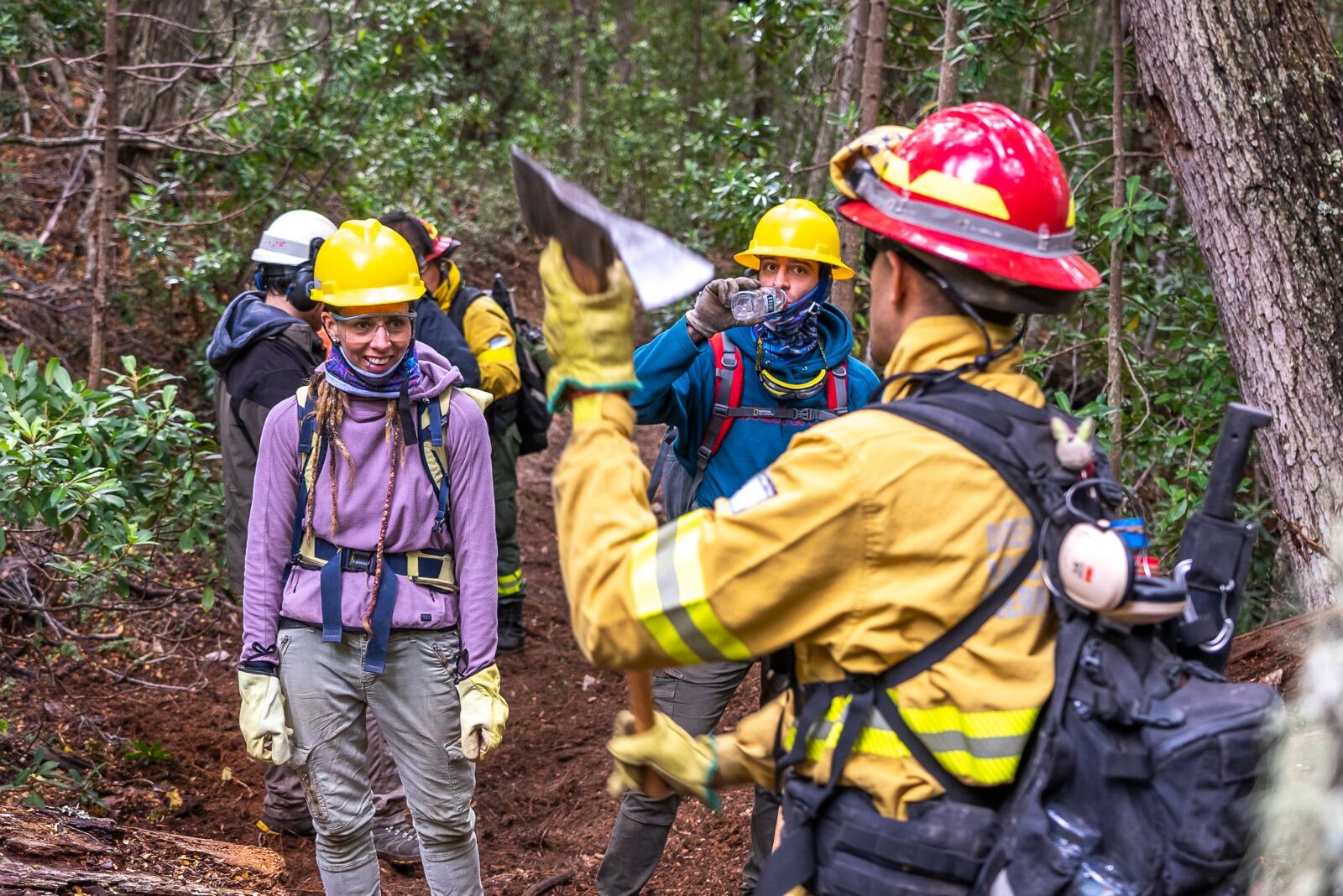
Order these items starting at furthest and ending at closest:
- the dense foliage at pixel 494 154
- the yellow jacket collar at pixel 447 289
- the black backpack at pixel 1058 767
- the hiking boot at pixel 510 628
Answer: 1. the hiking boot at pixel 510 628
2. the yellow jacket collar at pixel 447 289
3. the dense foliage at pixel 494 154
4. the black backpack at pixel 1058 767

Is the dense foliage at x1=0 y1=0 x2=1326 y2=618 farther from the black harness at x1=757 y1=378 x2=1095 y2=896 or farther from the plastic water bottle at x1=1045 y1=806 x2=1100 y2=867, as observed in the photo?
the plastic water bottle at x1=1045 y1=806 x2=1100 y2=867

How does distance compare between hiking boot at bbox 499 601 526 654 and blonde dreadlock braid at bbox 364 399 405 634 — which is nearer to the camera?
blonde dreadlock braid at bbox 364 399 405 634

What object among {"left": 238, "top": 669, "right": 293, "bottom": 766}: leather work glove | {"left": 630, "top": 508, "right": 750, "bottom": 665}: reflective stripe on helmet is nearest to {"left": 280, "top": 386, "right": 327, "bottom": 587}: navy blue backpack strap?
{"left": 238, "top": 669, "right": 293, "bottom": 766}: leather work glove

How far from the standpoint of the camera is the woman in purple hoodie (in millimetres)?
3609

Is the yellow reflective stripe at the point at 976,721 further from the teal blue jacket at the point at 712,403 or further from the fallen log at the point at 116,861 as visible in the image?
the fallen log at the point at 116,861

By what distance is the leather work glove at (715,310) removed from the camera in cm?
385

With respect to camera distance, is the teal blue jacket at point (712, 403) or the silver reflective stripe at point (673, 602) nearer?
the silver reflective stripe at point (673, 602)

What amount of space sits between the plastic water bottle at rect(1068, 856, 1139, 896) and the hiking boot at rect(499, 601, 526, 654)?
5.65 metres

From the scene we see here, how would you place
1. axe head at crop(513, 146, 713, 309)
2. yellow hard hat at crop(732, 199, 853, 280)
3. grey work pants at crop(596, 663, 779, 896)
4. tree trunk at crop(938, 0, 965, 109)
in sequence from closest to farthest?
axe head at crop(513, 146, 713, 309) < grey work pants at crop(596, 663, 779, 896) < yellow hard hat at crop(732, 199, 853, 280) < tree trunk at crop(938, 0, 965, 109)

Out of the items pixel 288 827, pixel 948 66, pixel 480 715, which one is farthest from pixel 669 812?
pixel 948 66

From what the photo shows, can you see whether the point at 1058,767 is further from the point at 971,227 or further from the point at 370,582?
the point at 370,582

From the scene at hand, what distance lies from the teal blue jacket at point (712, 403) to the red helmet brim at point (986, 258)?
1817 mm

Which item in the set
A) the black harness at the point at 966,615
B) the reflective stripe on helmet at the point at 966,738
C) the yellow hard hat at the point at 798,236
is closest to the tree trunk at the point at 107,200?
Result: the yellow hard hat at the point at 798,236

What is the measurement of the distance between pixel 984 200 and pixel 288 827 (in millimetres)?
4093
